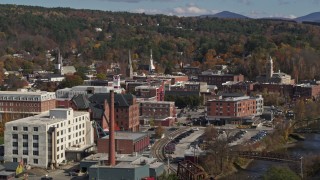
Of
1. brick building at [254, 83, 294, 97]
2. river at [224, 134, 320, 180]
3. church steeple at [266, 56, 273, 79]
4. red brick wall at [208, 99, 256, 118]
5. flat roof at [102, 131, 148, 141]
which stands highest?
church steeple at [266, 56, 273, 79]

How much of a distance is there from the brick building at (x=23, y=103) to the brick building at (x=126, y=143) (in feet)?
18.1

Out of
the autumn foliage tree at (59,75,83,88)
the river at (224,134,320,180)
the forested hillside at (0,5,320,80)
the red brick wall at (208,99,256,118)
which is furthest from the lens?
the forested hillside at (0,5,320,80)

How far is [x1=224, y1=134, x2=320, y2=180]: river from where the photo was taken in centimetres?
1719

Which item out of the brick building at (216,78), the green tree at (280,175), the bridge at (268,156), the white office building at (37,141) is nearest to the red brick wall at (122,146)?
the white office building at (37,141)

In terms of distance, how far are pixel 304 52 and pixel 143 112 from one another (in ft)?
55.9

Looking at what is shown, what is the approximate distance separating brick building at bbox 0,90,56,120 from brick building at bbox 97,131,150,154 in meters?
5.52

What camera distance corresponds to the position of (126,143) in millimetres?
18859

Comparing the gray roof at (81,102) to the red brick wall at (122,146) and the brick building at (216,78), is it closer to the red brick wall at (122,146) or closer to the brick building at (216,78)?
the red brick wall at (122,146)

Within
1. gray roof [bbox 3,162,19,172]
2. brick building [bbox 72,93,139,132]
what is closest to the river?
brick building [bbox 72,93,139,132]

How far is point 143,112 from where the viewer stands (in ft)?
87.5

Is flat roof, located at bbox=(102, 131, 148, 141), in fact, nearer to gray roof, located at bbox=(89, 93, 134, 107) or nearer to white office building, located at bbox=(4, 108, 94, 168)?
white office building, located at bbox=(4, 108, 94, 168)

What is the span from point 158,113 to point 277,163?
8.17 m

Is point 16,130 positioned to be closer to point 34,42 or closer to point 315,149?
point 315,149

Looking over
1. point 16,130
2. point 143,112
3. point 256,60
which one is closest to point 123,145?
point 16,130
